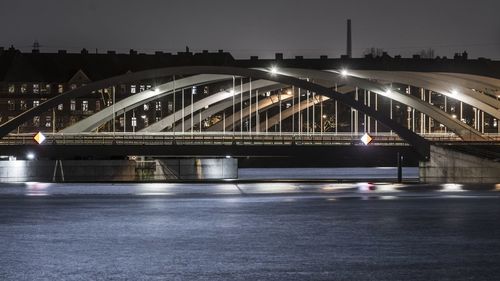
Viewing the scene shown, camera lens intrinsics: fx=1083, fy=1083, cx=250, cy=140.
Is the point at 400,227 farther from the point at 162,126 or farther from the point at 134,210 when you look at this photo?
the point at 162,126

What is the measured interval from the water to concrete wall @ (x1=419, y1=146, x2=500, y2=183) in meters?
24.0

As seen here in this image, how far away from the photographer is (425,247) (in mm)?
19547

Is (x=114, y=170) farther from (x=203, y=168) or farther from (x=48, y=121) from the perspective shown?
(x=48, y=121)

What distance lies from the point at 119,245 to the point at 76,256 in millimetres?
1809

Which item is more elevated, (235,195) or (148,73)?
(148,73)

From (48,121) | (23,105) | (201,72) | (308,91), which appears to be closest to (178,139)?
(201,72)

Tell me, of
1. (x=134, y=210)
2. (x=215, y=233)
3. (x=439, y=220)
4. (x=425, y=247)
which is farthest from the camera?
(x=134, y=210)

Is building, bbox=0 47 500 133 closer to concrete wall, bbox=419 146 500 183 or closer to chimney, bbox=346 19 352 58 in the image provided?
chimney, bbox=346 19 352 58

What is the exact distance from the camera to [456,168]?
60.9 metres

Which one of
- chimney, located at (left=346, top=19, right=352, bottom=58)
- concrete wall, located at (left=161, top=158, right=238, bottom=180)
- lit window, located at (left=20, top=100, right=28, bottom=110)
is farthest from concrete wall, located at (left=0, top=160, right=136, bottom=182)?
lit window, located at (left=20, top=100, right=28, bottom=110)

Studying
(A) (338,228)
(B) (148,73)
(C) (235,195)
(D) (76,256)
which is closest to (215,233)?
(A) (338,228)

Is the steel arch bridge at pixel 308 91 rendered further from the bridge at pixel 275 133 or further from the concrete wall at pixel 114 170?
the concrete wall at pixel 114 170

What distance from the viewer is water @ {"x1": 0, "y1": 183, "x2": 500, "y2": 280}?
53.8 feet

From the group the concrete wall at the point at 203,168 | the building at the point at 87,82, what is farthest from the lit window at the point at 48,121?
the concrete wall at the point at 203,168
